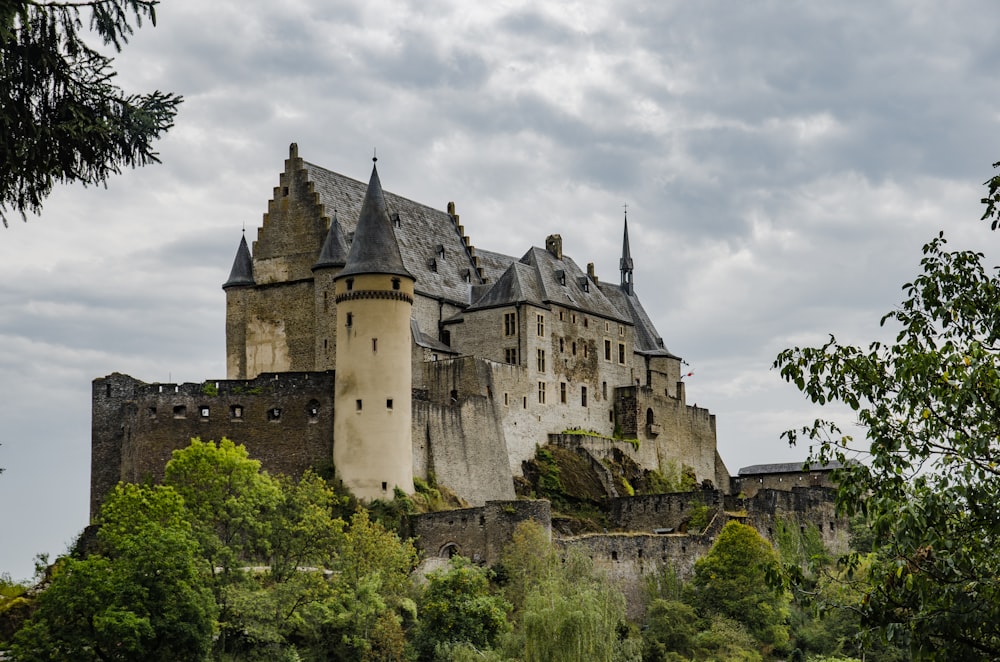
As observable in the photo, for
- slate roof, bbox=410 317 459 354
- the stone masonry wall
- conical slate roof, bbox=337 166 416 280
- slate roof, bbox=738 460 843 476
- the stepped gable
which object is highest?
the stepped gable

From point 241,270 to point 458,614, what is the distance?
28674 mm

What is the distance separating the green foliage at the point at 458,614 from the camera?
51.7 meters

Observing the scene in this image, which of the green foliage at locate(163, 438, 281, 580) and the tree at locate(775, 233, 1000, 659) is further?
the green foliage at locate(163, 438, 281, 580)

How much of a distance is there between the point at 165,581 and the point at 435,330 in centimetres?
3475

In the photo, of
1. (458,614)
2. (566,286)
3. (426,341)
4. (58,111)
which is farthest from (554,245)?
(58,111)

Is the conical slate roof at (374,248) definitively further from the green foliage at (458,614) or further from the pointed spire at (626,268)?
the pointed spire at (626,268)

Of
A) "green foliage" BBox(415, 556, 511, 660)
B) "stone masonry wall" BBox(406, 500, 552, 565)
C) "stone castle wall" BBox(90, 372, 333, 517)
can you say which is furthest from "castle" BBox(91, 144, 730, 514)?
"green foliage" BBox(415, 556, 511, 660)

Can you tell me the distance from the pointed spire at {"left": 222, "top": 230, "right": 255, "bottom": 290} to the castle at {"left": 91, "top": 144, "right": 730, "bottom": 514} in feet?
0.34

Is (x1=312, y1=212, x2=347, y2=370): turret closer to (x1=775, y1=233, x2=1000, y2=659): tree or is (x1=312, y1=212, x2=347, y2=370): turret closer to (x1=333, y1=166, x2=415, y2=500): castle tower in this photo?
(x1=333, y1=166, x2=415, y2=500): castle tower

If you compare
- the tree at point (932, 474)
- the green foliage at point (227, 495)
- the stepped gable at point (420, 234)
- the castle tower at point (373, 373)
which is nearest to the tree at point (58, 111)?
the tree at point (932, 474)

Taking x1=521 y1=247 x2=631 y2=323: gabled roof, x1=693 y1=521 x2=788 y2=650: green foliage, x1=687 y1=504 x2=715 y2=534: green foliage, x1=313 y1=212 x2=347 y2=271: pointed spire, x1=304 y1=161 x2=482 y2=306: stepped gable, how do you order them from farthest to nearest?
1. x1=521 y1=247 x2=631 y2=323: gabled roof
2. x1=304 y1=161 x2=482 y2=306: stepped gable
3. x1=313 y1=212 x2=347 y2=271: pointed spire
4. x1=687 y1=504 x2=715 y2=534: green foliage
5. x1=693 y1=521 x2=788 y2=650: green foliage

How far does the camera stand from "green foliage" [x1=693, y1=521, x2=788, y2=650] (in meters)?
59.9

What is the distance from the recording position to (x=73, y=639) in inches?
1670

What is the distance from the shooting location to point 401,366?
6281cm
